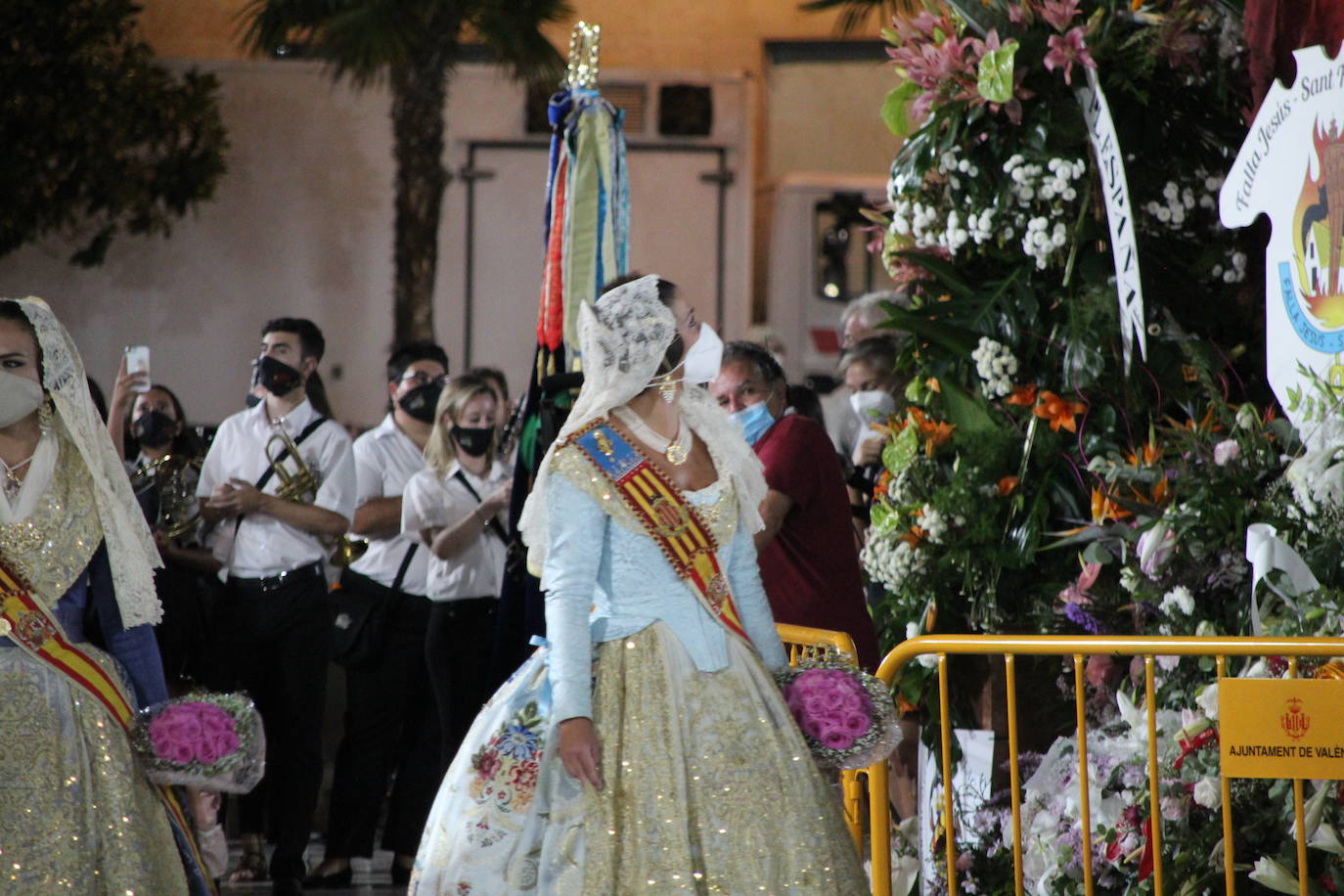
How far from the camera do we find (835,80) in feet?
54.9

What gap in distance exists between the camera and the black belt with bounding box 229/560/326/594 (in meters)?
6.21

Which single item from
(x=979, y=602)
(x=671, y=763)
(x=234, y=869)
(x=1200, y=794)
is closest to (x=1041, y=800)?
(x=1200, y=794)

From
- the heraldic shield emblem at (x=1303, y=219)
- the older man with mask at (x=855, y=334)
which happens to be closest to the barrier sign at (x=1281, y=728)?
the heraldic shield emblem at (x=1303, y=219)

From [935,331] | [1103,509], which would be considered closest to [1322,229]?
[1103,509]

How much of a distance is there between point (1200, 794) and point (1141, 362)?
1878 millimetres

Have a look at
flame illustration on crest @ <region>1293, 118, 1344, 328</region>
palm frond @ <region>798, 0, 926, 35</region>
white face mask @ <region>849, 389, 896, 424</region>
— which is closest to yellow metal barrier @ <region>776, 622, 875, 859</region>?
flame illustration on crest @ <region>1293, 118, 1344, 328</region>

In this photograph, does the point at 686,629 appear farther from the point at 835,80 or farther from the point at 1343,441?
the point at 835,80

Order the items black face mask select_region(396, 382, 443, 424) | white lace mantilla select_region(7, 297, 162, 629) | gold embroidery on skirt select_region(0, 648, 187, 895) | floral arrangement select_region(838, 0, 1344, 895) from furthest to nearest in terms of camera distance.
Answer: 1. black face mask select_region(396, 382, 443, 424)
2. floral arrangement select_region(838, 0, 1344, 895)
3. white lace mantilla select_region(7, 297, 162, 629)
4. gold embroidery on skirt select_region(0, 648, 187, 895)

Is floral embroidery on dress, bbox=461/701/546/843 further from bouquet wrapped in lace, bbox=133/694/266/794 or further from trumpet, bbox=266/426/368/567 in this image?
trumpet, bbox=266/426/368/567

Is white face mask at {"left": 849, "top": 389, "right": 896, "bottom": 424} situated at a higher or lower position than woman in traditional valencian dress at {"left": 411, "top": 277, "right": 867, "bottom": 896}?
higher

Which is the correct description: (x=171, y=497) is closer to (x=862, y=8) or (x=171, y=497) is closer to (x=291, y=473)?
(x=291, y=473)

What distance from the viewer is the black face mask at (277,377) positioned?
6367 millimetres

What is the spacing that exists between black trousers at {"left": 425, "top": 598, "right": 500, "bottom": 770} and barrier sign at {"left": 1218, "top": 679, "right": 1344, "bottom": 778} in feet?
10.6

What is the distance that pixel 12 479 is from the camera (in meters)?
3.93
